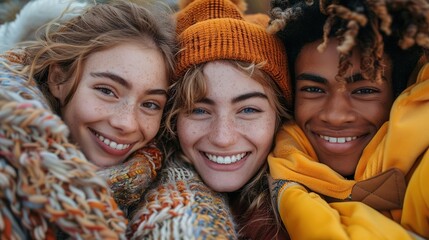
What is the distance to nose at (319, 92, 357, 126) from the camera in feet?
5.83

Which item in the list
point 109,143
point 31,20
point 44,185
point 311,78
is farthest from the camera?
point 31,20

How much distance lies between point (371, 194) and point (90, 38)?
1172 mm

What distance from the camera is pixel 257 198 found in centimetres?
189

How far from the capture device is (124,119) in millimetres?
1706

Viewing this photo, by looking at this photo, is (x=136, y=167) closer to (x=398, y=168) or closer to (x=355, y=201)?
(x=355, y=201)

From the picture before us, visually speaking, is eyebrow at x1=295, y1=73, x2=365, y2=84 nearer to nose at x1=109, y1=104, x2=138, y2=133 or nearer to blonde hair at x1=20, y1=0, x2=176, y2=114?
blonde hair at x1=20, y1=0, x2=176, y2=114

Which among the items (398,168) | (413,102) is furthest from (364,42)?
(398,168)

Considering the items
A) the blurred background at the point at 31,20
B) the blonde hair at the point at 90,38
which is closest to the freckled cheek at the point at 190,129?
the blonde hair at the point at 90,38

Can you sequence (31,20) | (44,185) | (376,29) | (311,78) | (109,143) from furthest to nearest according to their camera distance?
1. (31,20)
2. (311,78)
3. (109,143)
4. (376,29)
5. (44,185)

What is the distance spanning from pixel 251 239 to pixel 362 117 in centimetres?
61

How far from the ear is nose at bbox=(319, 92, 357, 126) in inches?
39.6

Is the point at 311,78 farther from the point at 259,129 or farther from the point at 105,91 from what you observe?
the point at 105,91

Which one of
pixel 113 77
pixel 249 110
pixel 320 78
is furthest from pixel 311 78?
pixel 113 77

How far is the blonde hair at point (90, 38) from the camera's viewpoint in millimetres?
1764
